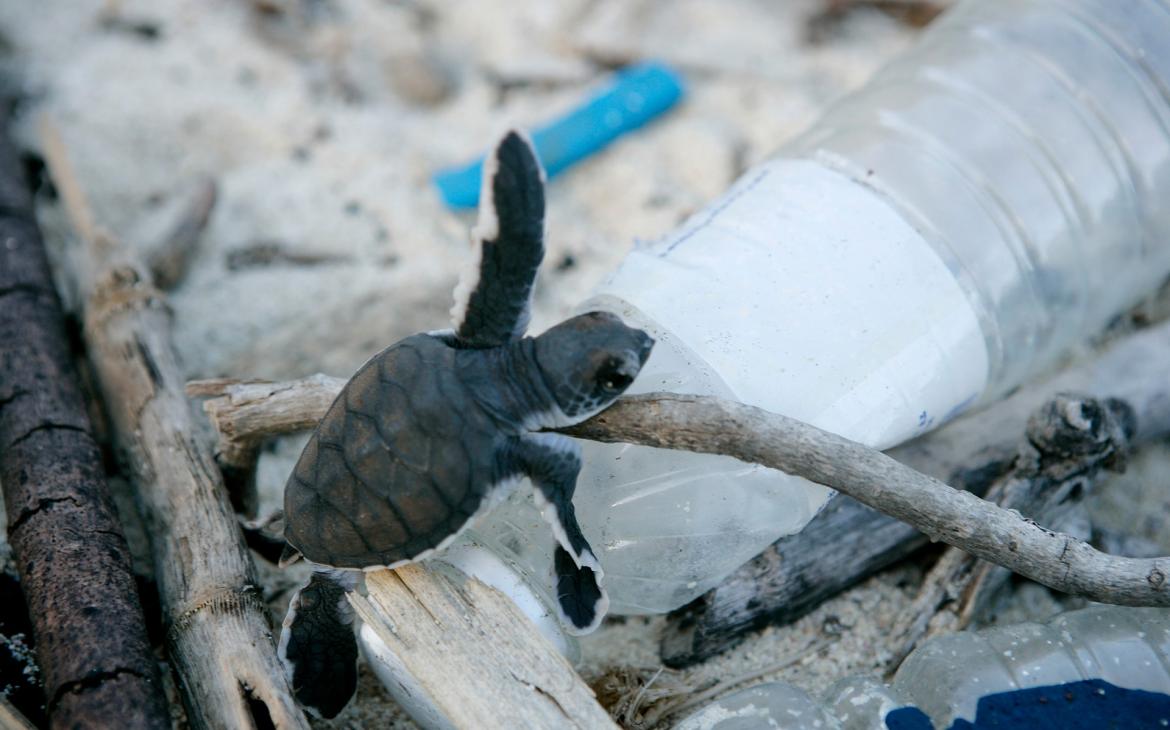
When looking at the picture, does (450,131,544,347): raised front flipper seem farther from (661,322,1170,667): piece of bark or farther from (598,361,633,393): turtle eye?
(661,322,1170,667): piece of bark

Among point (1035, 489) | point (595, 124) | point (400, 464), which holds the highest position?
point (400, 464)

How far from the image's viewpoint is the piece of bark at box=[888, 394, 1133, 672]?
1.41 metres

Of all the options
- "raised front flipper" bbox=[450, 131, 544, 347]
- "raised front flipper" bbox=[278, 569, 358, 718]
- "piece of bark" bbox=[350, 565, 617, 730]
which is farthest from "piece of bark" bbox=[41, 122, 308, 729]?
Answer: "raised front flipper" bbox=[450, 131, 544, 347]

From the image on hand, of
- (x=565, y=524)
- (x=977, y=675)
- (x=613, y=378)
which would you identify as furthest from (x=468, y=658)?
(x=977, y=675)

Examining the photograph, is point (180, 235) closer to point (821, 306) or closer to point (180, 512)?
point (180, 512)

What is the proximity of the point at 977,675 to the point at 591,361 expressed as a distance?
0.66 m

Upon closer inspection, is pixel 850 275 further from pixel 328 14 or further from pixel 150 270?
pixel 328 14

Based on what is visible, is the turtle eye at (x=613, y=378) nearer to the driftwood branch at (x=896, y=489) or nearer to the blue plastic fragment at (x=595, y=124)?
the driftwood branch at (x=896, y=489)

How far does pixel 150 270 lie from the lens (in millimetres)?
2070

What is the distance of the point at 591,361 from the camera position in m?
1.14

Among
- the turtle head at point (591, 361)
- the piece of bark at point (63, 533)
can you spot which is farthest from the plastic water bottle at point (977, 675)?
the piece of bark at point (63, 533)

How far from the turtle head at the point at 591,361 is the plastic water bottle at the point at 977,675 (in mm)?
448

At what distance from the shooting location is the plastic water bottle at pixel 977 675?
4.05ft

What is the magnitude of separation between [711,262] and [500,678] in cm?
70
